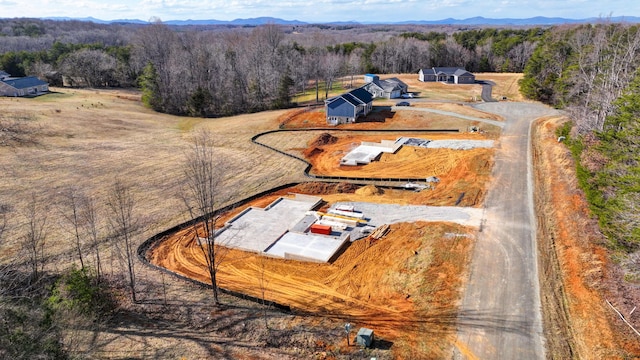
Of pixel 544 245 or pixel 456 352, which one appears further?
pixel 544 245

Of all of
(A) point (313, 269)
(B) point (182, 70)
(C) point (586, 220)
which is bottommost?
(A) point (313, 269)

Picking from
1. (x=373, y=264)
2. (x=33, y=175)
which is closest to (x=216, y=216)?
(x=373, y=264)

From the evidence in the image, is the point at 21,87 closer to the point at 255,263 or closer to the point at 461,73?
the point at 255,263

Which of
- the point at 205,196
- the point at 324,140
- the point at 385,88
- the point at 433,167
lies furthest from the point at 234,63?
the point at 205,196

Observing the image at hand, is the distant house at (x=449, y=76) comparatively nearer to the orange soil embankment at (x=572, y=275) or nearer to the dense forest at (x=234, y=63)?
the dense forest at (x=234, y=63)

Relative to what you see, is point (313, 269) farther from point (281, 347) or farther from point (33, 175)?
point (33, 175)

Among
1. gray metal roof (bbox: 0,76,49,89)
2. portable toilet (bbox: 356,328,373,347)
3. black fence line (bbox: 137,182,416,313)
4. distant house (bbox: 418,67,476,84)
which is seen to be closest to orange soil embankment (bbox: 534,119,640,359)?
portable toilet (bbox: 356,328,373,347)

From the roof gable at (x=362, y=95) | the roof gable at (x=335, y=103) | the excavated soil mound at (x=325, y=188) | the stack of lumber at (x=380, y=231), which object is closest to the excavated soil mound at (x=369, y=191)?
the excavated soil mound at (x=325, y=188)
